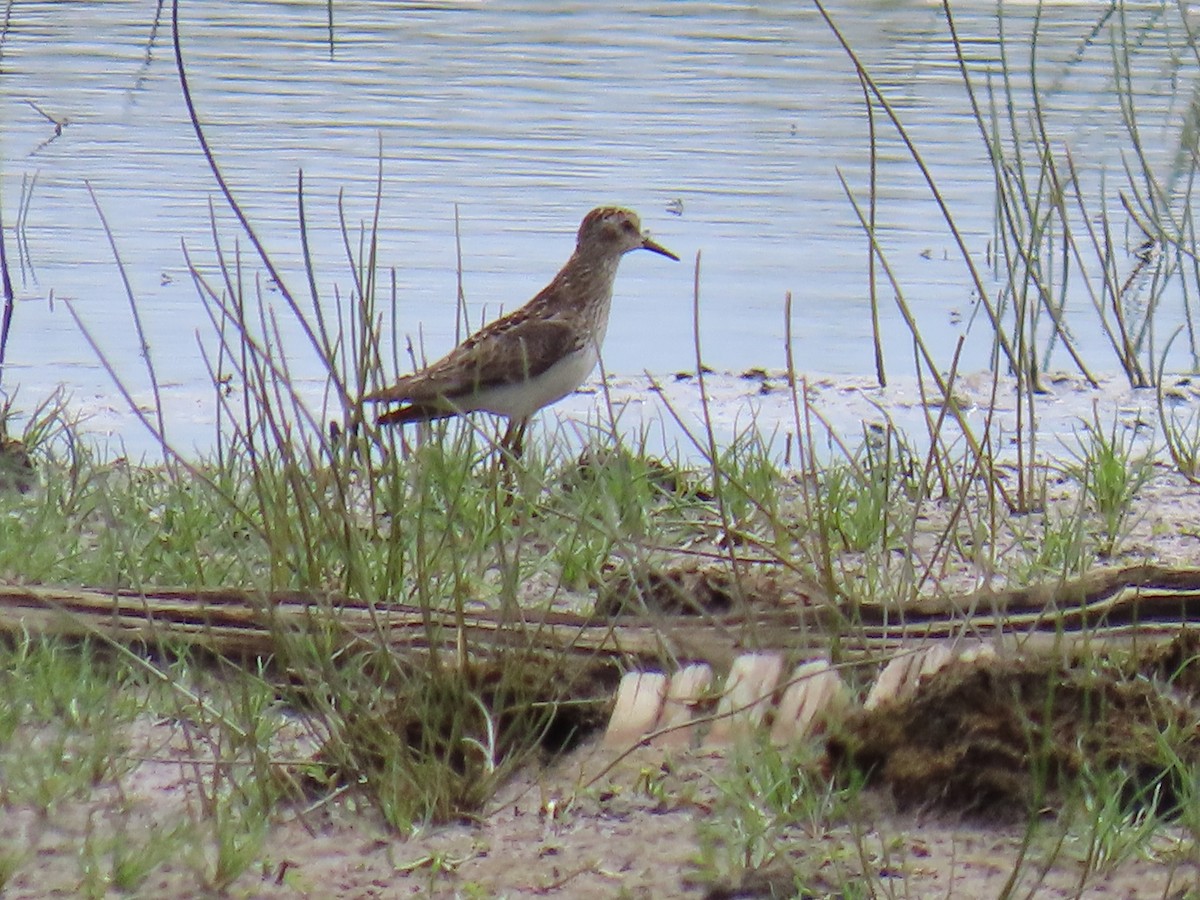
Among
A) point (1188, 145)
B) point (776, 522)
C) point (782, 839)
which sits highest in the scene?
point (1188, 145)

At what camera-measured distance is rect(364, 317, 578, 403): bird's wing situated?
574cm

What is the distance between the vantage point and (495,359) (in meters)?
5.94

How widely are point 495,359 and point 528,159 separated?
4.58 m

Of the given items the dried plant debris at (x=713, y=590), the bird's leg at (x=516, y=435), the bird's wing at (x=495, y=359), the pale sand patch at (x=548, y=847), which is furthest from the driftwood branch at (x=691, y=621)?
the bird's wing at (x=495, y=359)

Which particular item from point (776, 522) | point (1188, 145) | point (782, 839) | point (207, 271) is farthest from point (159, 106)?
point (782, 839)

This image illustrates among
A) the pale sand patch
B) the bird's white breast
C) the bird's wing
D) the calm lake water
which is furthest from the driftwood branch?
the bird's white breast

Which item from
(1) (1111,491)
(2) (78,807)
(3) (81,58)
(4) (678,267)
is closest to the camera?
(2) (78,807)

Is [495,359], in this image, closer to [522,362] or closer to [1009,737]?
[522,362]

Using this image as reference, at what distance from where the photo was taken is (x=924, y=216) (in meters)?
9.48

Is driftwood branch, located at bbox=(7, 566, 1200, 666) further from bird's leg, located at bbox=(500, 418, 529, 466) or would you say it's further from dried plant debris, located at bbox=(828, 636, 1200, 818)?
bird's leg, located at bbox=(500, 418, 529, 466)

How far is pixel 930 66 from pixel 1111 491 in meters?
8.51

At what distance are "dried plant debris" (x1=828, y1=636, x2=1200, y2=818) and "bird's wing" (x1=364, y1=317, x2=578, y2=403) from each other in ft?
8.38

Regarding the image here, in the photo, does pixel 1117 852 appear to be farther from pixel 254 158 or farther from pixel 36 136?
pixel 36 136

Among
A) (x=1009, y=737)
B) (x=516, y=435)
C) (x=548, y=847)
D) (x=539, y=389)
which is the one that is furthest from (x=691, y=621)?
(x=539, y=389)
